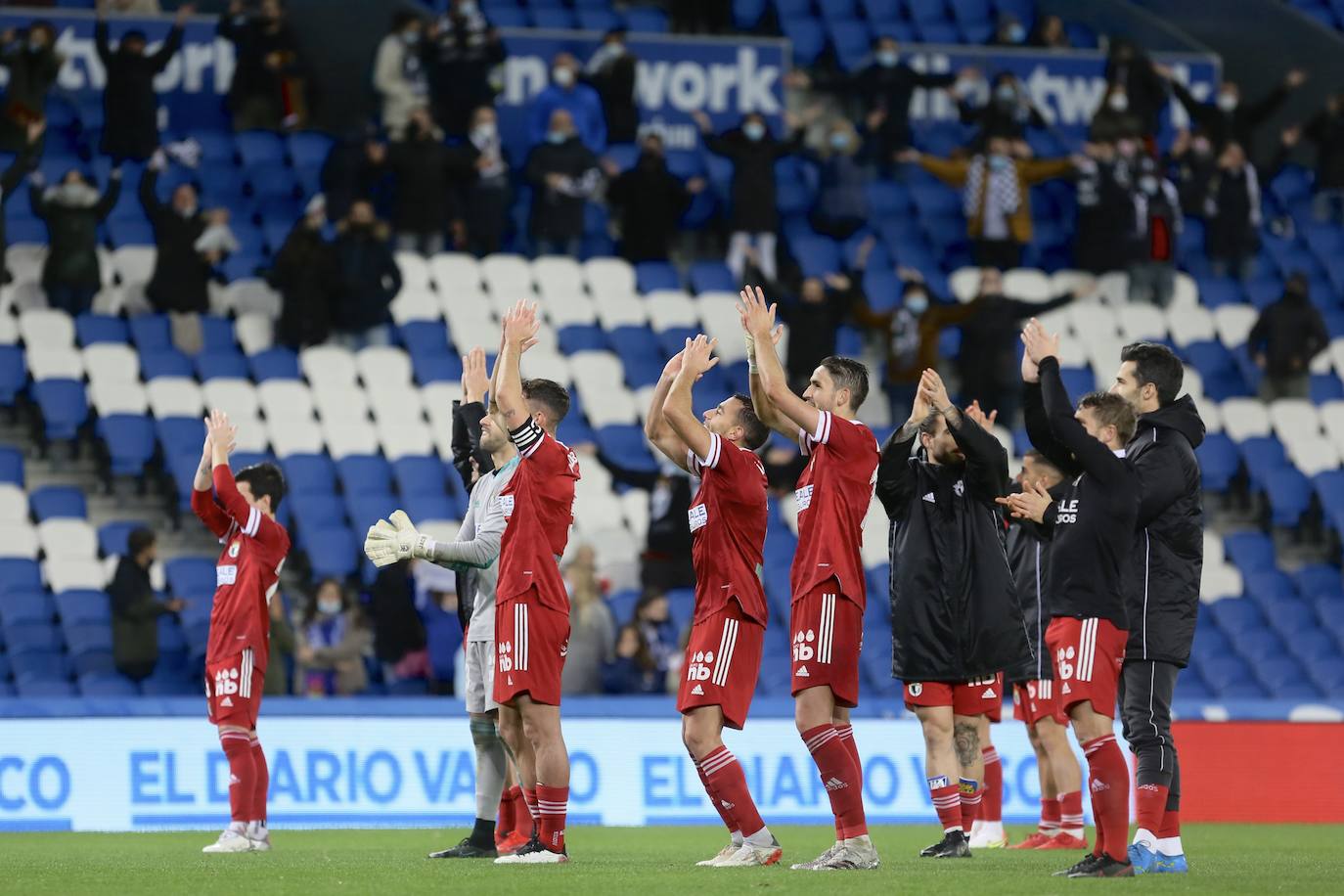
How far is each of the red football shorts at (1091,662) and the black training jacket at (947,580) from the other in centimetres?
139

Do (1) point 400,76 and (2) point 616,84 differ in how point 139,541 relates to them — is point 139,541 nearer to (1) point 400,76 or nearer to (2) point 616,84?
(1) point 400,76

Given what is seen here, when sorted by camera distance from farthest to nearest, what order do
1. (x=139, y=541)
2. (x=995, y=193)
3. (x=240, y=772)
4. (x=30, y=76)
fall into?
(x=995, y=193) → (x=30, y=76) → (x=139, y=541) → (x=240, y=772)

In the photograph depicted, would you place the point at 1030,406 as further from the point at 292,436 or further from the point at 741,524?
the point at 292,436

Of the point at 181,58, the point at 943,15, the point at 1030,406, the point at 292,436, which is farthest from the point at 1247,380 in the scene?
the point at 1030,406

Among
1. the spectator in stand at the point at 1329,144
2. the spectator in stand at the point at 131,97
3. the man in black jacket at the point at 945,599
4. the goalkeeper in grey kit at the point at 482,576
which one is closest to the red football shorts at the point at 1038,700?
the man in black jacket at the point at 945,599

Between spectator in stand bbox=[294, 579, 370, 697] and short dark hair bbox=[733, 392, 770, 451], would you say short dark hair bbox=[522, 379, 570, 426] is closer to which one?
short dark hair bbox=[733, 392, 770, 451]

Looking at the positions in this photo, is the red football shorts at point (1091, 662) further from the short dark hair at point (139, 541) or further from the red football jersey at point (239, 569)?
the short dark hair at point (139, 541)

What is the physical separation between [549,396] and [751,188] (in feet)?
40.9

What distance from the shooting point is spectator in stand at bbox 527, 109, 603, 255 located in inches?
872

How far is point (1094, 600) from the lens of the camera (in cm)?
930

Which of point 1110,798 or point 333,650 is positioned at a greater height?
point 333,650

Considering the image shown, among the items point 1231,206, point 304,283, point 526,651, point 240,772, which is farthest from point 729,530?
point 1231,206

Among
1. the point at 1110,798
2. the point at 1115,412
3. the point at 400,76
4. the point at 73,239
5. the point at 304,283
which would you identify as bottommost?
the point at 1110,798

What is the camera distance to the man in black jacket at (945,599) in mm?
10688
